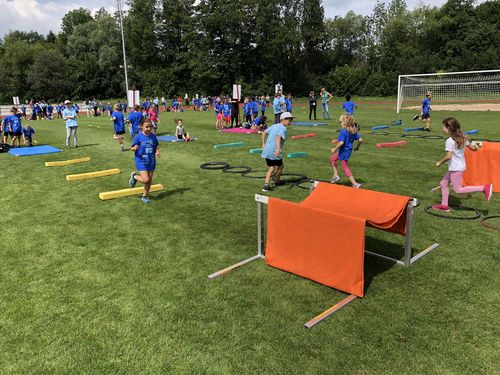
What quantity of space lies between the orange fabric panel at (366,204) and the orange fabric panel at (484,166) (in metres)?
5.23

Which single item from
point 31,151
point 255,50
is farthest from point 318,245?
point 255,50

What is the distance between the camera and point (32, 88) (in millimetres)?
74812

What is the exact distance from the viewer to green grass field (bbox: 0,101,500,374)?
13.3 feet

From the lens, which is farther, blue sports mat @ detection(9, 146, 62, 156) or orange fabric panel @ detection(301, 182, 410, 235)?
blue sports mat @ detection(9, 146, 62, 156)

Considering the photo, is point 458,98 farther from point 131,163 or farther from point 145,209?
point 145,209

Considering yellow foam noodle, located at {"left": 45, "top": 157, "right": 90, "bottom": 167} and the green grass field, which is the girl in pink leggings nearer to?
the green grass field

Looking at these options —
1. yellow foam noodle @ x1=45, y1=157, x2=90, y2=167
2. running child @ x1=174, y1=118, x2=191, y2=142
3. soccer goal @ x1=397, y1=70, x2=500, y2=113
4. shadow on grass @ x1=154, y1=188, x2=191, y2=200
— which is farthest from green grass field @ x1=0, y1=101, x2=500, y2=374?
soccer goal @ x1=397, y1=70, x2=500, y2=113

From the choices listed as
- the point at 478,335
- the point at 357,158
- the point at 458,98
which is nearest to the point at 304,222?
the point at 478,335

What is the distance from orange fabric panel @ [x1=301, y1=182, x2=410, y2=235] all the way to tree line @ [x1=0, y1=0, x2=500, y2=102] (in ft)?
192

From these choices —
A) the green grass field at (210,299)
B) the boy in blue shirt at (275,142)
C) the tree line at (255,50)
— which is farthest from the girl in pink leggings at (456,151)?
the tree line at (255,50)

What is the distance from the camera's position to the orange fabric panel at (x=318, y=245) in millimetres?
5016

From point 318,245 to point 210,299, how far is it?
5.03ft

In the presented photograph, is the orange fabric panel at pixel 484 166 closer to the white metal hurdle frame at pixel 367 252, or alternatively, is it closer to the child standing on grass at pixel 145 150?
the white metal hurdle frame at pixel 367 252

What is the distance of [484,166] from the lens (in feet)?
32.7
